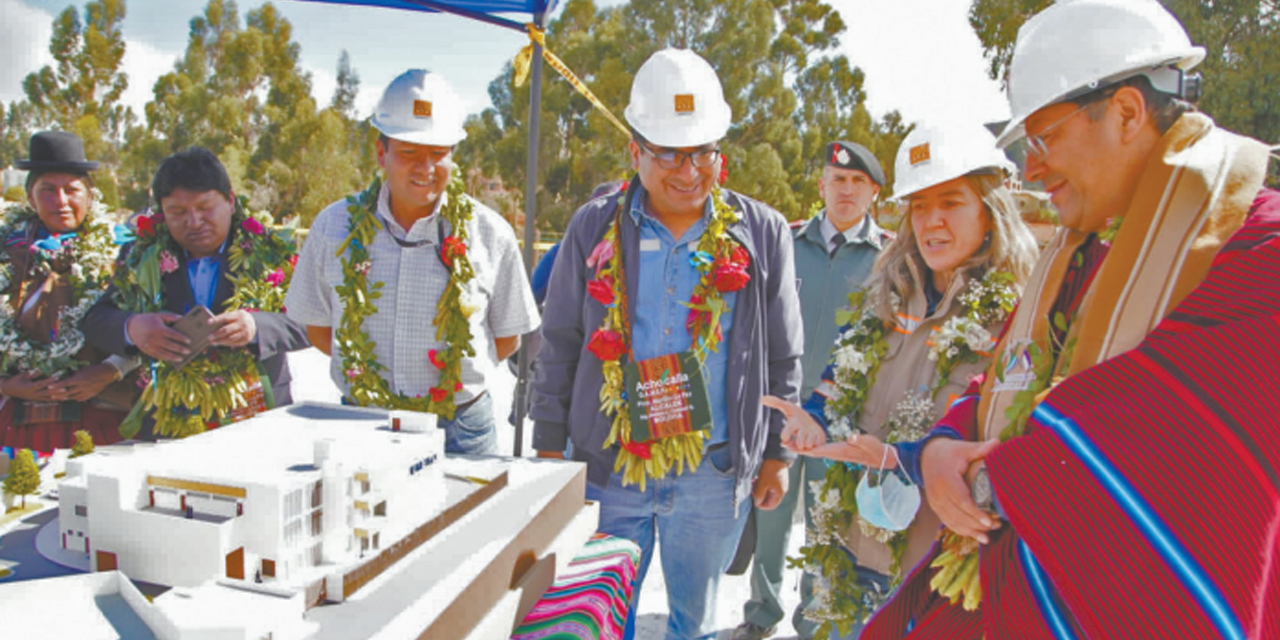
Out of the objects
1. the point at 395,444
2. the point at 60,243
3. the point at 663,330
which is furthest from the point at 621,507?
the point at 60,243

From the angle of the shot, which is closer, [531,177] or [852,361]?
[852,361]

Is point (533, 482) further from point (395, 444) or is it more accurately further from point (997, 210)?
point (997, 210)

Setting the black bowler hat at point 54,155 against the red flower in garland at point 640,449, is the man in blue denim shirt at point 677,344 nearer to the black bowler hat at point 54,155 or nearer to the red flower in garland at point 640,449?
the red flower in garland at point 640,449

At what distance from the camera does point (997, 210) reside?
7.06ft

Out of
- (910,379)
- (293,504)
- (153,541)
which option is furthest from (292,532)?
(910,379)

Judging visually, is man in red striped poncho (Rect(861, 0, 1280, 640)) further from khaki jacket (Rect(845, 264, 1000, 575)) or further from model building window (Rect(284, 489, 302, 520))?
model building window (Rect(284, 489, 302, 520))

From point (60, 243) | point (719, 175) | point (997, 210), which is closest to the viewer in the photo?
point (997, 210)

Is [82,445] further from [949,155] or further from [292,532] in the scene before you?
[949,155]

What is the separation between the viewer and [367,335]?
2.52 m

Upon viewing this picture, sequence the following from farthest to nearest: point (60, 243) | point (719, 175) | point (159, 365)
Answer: point (60, 243)
point (159, 365)
point (719, 175)

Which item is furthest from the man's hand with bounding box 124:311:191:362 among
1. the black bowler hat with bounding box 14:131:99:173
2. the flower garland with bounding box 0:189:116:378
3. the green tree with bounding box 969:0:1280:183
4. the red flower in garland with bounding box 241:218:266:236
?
the green tree with bounding box 969:0:1280:183

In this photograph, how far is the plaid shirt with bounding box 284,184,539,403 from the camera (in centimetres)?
254

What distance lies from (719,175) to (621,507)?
1.08 meters

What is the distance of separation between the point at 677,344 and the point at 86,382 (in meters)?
2.27
